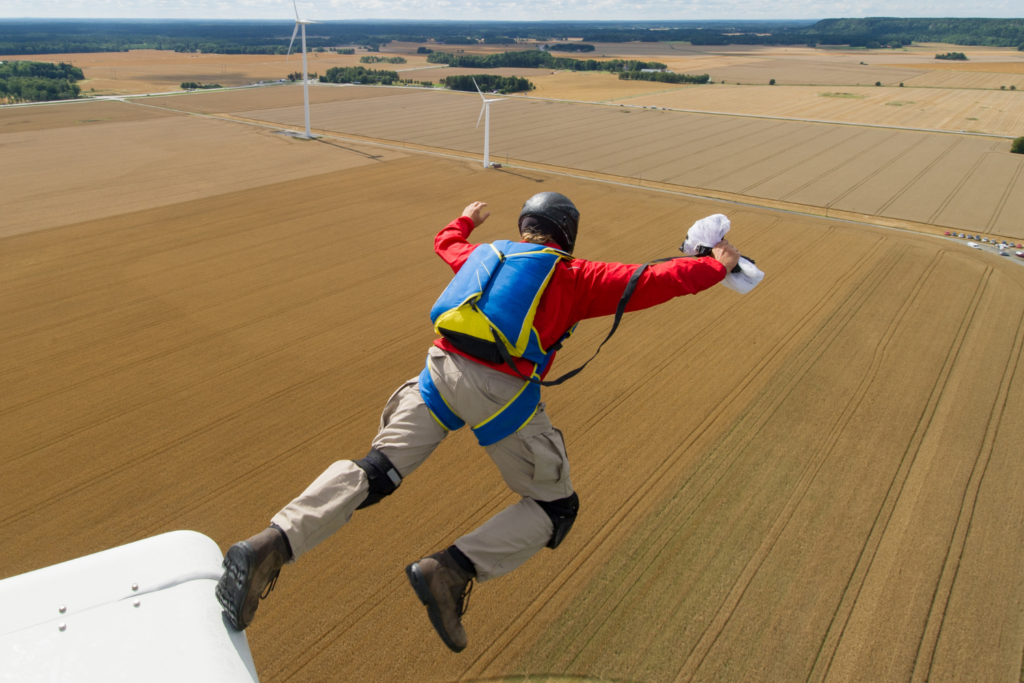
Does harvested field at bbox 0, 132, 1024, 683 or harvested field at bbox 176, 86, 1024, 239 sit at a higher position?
harvested field at bbox 176, 86, 1024, 239

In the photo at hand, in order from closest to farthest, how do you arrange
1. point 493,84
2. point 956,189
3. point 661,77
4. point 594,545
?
point 594,545
point 956,189
point 493,84
point 661,77

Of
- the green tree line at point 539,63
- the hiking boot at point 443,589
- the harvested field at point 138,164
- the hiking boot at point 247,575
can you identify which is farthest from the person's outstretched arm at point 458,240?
the green tree line at point 539,63

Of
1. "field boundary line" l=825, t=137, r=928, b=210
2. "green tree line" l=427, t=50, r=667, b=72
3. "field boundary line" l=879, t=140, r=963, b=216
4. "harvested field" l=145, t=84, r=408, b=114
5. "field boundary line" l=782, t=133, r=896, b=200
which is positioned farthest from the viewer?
"green tree line" l=427, t=50, r=667, b=72

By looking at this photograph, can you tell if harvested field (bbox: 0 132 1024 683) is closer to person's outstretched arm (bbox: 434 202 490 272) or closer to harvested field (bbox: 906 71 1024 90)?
person's outstretched arm (bbox: 434 202 490 272)

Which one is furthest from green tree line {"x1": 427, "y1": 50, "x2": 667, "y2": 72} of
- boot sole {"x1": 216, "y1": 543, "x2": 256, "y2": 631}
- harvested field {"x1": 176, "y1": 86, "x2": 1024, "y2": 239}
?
boot sole {"x1": 216, "y1": 543, "x2": 256, "y2": 631}

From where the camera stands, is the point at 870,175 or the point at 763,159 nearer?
the point at 870,175

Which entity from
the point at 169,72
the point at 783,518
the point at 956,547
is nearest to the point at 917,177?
the point at 956,547

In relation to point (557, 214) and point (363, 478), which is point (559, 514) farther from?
point (557, 214)

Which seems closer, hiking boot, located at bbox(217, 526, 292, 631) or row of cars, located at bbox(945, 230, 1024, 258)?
hiking boot, located at bbox(217, 526, 292, 631)
